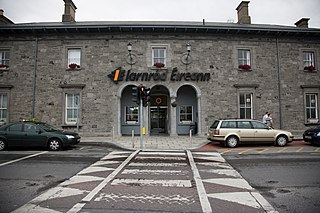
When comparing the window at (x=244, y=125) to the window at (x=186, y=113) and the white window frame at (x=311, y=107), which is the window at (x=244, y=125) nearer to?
the window at (x=186, y=113)

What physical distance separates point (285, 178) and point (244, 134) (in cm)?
573

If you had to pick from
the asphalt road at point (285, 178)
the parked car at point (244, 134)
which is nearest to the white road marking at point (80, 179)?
the asphalt road at point (285, 178)

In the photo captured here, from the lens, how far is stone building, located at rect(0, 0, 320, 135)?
1533 cm

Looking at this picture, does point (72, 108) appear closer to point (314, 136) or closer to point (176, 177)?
point (176, 177)

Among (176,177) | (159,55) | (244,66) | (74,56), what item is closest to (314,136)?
(244,66)

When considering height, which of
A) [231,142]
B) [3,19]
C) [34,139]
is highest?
[3,19]

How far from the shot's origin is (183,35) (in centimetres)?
1575

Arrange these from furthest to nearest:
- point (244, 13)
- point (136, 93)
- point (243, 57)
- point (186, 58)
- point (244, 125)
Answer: point (244, 13) < point (243, 57) < point (186, 58) < point (244, 125) < point (136, 93)

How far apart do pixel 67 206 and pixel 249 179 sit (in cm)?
460

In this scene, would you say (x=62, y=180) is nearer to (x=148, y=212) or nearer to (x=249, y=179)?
(x=148, y=212)

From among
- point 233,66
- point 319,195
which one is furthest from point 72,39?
point 319,195

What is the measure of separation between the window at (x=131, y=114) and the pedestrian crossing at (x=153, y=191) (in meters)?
9.39

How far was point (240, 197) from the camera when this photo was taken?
432 centimetres

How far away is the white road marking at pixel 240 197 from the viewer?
13.2 ft
